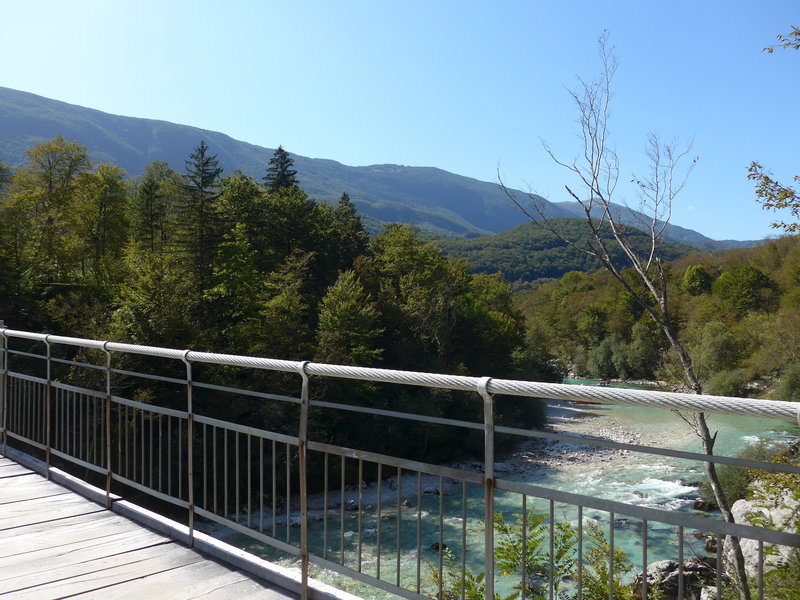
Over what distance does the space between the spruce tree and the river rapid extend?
27.3 m

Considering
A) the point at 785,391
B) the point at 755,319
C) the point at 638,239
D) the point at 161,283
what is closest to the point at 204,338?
the point at 161,283

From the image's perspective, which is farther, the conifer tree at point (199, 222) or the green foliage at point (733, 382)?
the green foliage at point (733, 382)

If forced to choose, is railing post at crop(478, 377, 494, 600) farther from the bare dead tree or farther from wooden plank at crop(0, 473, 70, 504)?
the bare dead tree

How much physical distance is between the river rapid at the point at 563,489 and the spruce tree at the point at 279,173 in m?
27.3

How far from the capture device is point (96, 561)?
10.2ft

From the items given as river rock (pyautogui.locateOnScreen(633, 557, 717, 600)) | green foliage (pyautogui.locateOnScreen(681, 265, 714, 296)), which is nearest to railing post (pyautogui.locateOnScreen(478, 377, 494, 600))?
river rock (pyautogui.locateOnScreen(633, 557, 717, 600))

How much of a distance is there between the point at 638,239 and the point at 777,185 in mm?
2135

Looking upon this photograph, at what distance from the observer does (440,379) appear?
6.87ft

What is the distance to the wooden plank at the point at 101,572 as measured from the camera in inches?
110

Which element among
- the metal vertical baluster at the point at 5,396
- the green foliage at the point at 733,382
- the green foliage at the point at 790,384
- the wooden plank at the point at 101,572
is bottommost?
the green foliage at the point at 733,382

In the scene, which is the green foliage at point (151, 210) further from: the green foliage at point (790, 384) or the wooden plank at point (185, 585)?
the wooden plank at point (185, 585)

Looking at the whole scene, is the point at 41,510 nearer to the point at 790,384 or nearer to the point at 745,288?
the point at 790,384

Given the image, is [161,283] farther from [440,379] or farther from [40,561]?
[440,379]

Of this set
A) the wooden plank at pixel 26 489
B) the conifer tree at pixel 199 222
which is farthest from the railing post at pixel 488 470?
the conifer tree at pixel 199 222
